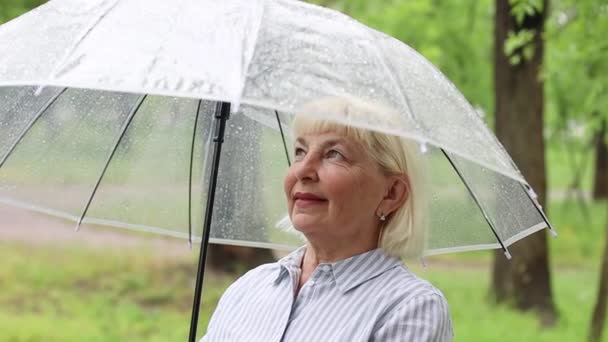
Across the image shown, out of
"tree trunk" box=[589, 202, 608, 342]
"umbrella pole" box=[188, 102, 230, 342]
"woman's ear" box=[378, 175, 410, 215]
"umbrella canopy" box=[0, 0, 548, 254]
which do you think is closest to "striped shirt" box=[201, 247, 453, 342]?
"woman's ear" box=[378, 175, 410, 215]

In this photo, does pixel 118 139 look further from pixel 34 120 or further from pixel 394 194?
pixel 394 194

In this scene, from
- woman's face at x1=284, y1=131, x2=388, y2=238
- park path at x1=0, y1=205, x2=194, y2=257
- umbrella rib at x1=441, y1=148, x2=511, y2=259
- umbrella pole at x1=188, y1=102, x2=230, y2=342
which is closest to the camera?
woman's face at x1=284, y1=131, x2=388, y2=238

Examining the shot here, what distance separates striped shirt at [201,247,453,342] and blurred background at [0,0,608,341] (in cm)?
354

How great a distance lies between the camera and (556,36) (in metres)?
7.91

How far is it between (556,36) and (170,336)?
14.8 ft

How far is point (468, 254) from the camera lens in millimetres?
17516

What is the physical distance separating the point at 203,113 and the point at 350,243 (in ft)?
3.31

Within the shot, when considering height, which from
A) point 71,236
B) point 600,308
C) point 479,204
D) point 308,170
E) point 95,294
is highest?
point 308,170

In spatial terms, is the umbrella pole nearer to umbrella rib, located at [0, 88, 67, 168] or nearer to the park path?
umbrella rib, located at [0, 88, 67, 168]

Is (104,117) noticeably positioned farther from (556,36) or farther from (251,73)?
(556,36)

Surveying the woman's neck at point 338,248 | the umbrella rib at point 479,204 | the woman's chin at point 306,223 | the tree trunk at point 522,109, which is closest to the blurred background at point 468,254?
the tree trunk at point 522,109

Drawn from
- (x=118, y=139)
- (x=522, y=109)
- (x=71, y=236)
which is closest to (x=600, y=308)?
(x=522, y=109)

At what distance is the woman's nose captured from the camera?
257cm

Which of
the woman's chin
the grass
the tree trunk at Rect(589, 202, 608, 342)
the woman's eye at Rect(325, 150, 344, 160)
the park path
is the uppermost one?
the woman's eye at Rect(325, 150, 344, 160)
